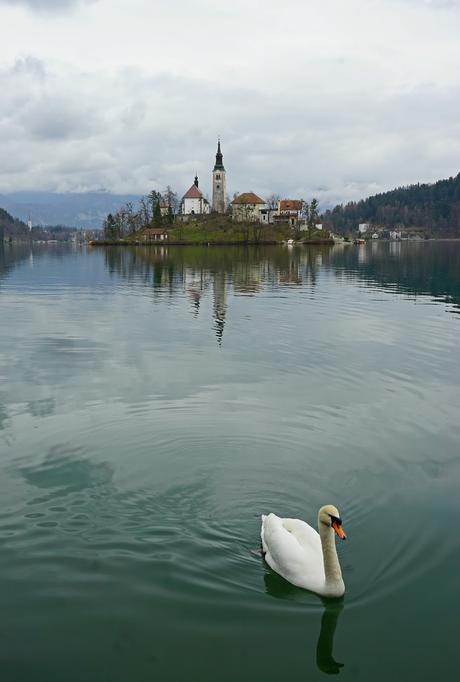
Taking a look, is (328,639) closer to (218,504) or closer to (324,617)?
(324,617)

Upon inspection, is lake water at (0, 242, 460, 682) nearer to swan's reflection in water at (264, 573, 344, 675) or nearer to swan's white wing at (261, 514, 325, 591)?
swan's reflection in water at (264, 573, 344, 675)

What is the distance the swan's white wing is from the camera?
1065 cm

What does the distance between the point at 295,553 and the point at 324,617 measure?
1201mm

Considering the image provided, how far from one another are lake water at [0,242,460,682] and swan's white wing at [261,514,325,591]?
0.33m

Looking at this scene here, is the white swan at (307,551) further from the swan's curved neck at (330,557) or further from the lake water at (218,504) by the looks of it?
the lake water at (218,504)

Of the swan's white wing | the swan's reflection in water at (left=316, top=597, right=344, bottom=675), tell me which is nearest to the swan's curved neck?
the swan's white wing

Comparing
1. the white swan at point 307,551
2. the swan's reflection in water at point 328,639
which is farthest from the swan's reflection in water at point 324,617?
the white swan at point 307,551

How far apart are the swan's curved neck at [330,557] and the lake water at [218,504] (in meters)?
0.50

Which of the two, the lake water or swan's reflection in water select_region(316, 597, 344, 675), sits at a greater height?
the lake water

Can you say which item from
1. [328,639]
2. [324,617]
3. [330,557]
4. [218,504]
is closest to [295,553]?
[330,557]

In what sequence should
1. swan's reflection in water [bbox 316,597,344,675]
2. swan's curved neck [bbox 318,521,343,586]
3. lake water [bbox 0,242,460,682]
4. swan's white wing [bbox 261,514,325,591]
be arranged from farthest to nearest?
swan's white wing [bbox 261,514,325,591] → swan's curved neck [bbox 318,521,343,586] → lake water [bbox 0,242,460,682] → swan's reflection in water [bbox 316,597,344,675]

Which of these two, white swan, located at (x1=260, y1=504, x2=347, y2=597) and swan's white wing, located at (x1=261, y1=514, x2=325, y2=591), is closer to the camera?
white swan, located at (x1=260, y1=504, x2=347, y2=597)

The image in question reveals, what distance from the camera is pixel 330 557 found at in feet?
33.9

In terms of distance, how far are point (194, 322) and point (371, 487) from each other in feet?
85.7
